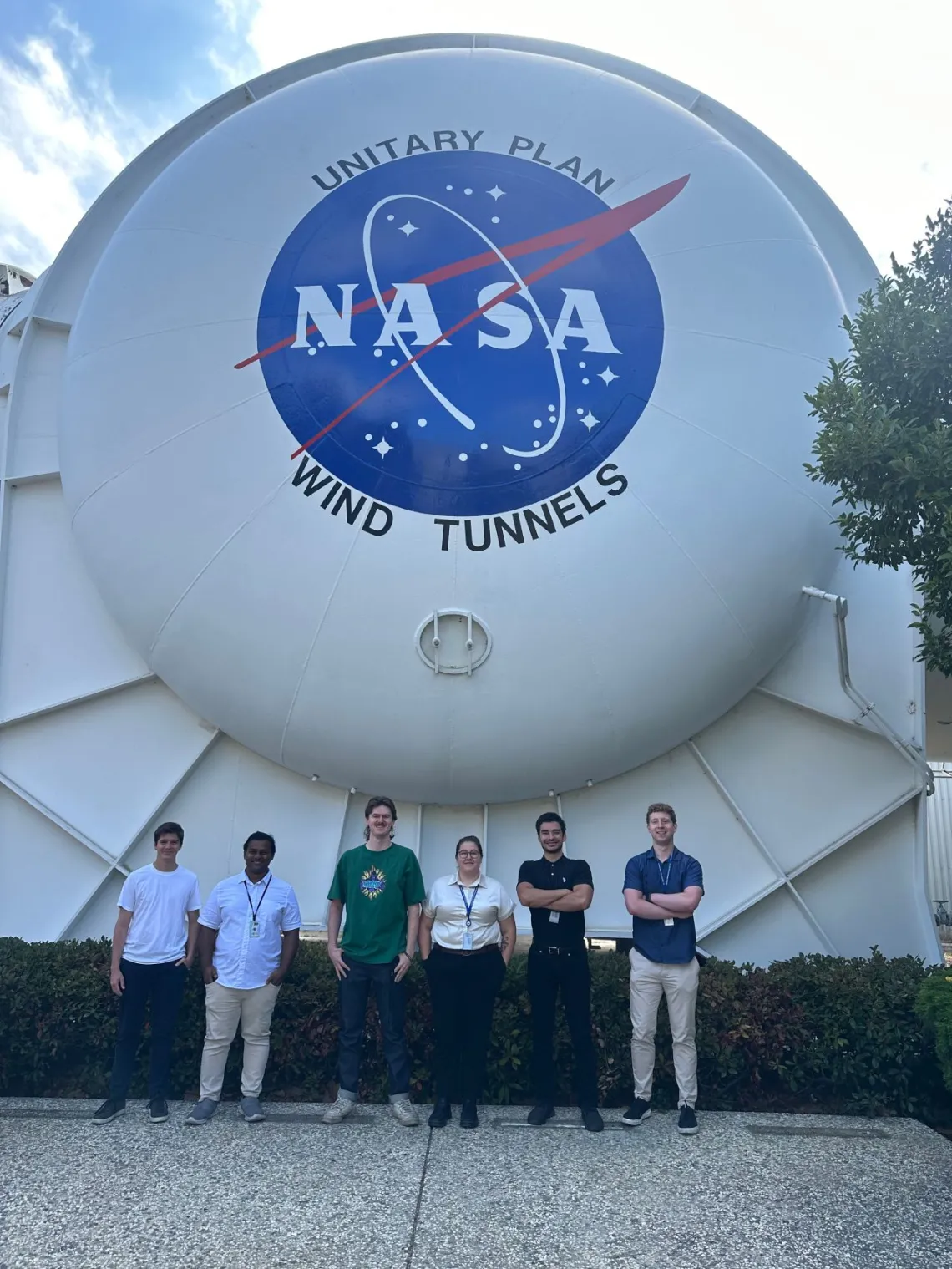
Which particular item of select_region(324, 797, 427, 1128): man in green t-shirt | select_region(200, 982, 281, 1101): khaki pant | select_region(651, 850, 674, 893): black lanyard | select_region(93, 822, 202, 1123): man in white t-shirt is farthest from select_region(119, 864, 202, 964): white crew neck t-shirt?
select_region(651, 850, 674, 893): black lanyard

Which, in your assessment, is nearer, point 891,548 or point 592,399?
point 891,548

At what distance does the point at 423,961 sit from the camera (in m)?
5.32

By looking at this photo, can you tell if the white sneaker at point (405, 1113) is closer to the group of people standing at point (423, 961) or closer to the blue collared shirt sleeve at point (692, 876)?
the group of people standing at point (423, 961)

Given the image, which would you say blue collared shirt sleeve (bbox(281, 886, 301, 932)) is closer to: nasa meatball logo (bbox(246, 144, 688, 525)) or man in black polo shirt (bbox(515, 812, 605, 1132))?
man in black polo shirt (bbox(515, 812, 605, 1132))

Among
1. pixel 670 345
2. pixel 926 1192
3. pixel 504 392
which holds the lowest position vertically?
pixel 926 1192

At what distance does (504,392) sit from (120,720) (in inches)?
148

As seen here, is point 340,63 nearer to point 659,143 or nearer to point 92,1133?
point 659,143

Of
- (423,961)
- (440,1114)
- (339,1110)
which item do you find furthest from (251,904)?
(440,1114)

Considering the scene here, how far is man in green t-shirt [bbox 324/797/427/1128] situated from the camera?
16.7 feet

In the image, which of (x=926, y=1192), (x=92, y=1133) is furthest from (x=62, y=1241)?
(x=926, y=1192)

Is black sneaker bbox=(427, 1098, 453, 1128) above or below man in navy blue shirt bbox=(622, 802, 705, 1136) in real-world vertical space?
below

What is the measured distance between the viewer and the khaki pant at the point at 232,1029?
511 centimetres

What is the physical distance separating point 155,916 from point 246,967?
0.60 meters

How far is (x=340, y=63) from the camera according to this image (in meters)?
7.87
